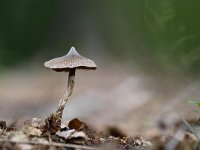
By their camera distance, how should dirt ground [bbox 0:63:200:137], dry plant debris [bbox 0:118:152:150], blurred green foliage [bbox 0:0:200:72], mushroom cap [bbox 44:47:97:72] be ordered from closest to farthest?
dry plant debris [bbox 0:118:152:150] < mushroom cap [bbox 44:47:97:72] < dirt ground [bbox 0:63:200:137] < blurred green foliage [bbox 0:0:200:72]

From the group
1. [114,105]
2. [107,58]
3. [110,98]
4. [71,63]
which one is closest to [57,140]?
[71,63]

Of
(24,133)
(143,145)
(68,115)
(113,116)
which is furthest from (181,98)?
(24,133)

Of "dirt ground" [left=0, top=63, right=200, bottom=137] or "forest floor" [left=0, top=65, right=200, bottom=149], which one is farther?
"dirt ground" [left=0, top=63, right=200, bottom=137]

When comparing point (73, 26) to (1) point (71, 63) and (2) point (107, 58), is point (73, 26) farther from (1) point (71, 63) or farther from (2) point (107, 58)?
(1) point (71, 63)

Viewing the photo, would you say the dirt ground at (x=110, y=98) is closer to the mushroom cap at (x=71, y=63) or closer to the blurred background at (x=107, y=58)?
the blurred background at (x=107, y=58)

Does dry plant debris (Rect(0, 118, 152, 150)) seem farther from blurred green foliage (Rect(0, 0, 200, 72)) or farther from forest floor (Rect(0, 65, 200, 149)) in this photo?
blurred green foliage (Rect(0, 0, 200, 72))

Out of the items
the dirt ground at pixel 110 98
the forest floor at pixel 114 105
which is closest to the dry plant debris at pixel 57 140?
the forest floor at pixel 114 105

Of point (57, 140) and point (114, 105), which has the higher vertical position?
point (114, 105)

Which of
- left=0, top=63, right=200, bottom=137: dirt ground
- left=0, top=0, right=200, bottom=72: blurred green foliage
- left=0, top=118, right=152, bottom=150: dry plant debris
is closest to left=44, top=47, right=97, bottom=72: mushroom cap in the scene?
left=0, top=118, right=152, bottom=150: dry plant debris
